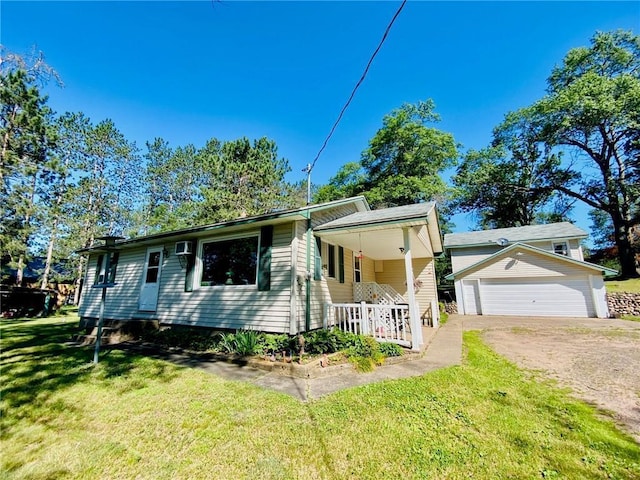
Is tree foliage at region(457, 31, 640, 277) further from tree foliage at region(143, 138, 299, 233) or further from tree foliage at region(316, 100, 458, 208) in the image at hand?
tree foliage at region(143, 138, 299, 233)

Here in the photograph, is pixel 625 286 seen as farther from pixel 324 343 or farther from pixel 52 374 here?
pixel 52 374

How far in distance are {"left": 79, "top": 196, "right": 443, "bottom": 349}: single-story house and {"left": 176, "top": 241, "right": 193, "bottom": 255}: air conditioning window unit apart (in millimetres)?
29

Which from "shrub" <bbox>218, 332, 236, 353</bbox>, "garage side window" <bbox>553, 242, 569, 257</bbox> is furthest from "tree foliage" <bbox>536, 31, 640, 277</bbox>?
"shrub" <bbox>218, 332, 236, 353</bbox>

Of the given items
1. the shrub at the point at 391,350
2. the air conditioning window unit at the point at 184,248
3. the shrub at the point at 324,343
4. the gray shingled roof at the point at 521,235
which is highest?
the gray shingled roof at the point at 521,235

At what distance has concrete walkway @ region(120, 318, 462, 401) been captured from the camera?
14.1ft

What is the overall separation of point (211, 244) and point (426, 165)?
65.1 ft

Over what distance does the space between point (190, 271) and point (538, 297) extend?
16.7 metres

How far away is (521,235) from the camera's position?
18.5m

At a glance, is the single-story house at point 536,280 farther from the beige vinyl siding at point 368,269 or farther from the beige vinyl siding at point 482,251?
the beige vinyl siding at point 368,269

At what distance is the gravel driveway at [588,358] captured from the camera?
3.80 m

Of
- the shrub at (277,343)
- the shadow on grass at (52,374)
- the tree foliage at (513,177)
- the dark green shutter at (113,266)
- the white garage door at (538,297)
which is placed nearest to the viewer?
the shadow on grass at (52,374)

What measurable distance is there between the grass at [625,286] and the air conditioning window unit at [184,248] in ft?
70.1

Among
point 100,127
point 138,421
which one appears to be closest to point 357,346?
point 138,421

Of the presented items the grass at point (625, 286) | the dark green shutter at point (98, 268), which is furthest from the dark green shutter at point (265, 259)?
the grass at point (625, 286)
